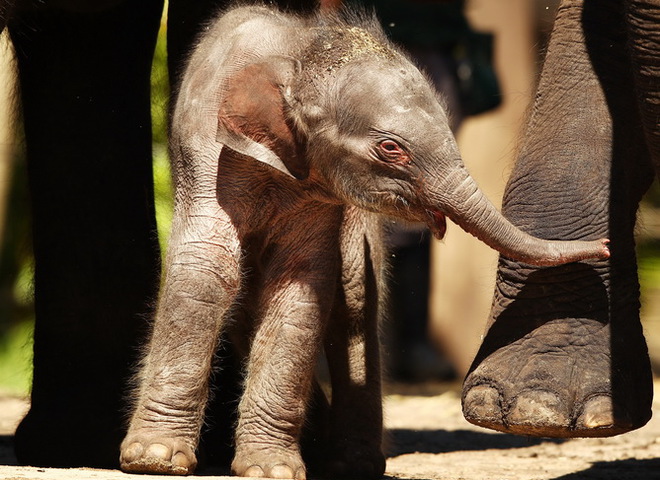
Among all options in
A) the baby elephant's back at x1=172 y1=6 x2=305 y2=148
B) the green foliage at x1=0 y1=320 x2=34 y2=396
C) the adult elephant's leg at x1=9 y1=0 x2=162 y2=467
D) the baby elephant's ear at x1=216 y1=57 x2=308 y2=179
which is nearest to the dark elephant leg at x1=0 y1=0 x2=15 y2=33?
the baby elephant's back at x1=172 y1=6 x2=305 y2=148

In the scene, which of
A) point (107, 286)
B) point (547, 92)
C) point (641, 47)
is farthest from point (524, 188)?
point (107, 286)

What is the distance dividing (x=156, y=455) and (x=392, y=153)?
3.15 feet

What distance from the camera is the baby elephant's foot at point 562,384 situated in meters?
4.38

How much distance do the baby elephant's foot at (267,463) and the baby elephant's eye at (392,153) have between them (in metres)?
0.81

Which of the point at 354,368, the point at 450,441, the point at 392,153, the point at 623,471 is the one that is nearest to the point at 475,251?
the point at 450,441

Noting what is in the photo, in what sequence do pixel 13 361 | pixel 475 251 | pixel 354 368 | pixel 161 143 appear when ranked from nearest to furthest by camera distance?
1. pixel 354 368
2. pixel 161 143
3. pixel 13 361
4. pixel 475 251

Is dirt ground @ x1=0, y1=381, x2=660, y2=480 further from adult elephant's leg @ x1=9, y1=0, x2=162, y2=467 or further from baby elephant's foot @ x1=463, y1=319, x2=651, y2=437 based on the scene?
baby elephant's foot @ x1=463, y1=319, x2=651, y2=437

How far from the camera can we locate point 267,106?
4324mm

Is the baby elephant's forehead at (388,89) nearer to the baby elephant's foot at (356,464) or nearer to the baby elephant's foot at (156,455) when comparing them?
the baby elephant's foot at (156,455)

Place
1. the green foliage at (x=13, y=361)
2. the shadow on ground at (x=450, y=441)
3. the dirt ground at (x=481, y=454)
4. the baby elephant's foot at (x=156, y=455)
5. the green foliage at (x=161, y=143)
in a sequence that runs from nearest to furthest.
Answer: the baby elephant's foot at (x=156, y=455) → the dirt ground at (x=481, y=454) → the shadow on ground at (x=450, y=441) → the green foliage at (x=161, y=143) → the green foliage at (x=13, y=361)

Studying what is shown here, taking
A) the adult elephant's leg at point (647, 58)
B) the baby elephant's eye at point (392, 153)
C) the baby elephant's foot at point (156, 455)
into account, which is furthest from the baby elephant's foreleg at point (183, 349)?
the adult elephant's leg at point (647, 58)

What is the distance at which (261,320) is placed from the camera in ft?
14.4

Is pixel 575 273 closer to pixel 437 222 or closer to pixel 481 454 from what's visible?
pixel 437 222

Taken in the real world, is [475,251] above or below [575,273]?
below
